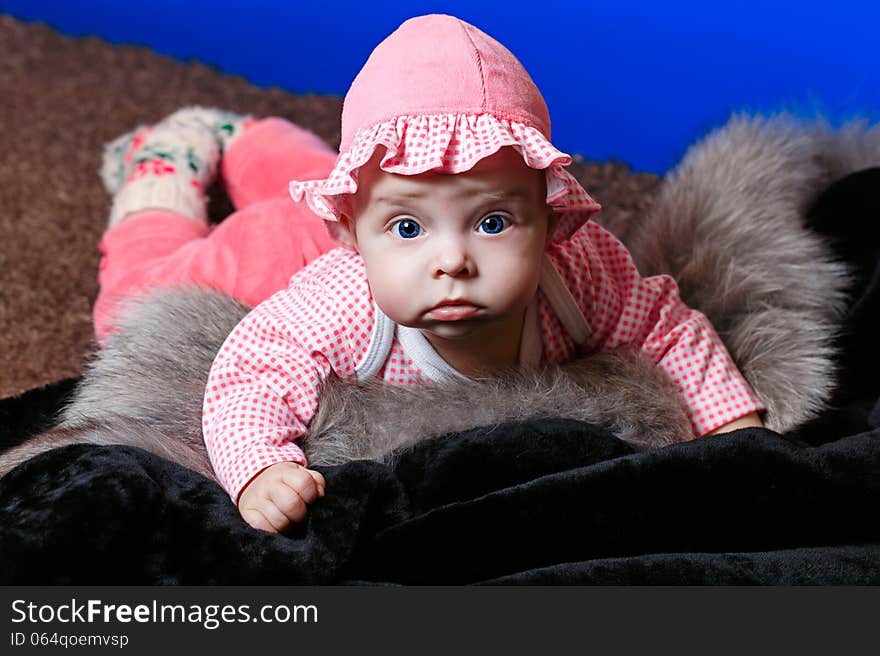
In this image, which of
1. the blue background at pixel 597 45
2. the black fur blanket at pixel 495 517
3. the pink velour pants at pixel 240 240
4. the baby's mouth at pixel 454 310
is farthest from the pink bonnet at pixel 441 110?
the blue background at pixel 597 45

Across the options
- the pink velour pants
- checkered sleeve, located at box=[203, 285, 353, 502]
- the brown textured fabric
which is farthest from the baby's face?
the brown textured fabric

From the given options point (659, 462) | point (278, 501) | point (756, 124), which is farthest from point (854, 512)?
point (756, 124)

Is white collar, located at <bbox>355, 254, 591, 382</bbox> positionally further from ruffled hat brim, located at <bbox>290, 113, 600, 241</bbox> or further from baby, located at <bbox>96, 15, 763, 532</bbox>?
ruffled hat brim, located at <bbox>290, 113, 600, 241</bbox>

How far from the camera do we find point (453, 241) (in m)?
0.81

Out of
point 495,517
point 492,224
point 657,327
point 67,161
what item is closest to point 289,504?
point 495,517

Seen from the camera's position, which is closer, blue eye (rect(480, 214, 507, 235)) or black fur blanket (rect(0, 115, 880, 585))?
black fur blanket (rect(0, 115, 880, 585))

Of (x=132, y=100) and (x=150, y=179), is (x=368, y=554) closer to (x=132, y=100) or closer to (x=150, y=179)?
(x=150, y=179)

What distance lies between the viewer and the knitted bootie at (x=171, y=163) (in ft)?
4.59

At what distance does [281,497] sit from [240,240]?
52cm

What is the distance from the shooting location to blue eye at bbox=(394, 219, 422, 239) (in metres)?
0.83

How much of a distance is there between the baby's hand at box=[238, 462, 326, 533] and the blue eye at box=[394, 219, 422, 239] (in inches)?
7.8

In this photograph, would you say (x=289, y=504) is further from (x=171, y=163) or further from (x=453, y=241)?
(x=171, y=163)

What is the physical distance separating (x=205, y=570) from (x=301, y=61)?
1755 mm

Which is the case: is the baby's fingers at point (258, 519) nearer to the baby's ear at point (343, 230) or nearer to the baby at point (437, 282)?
the baby at point (437, 282)
